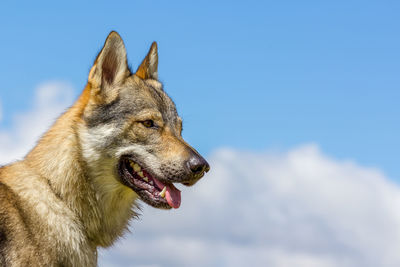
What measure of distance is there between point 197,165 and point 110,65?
2089 millimetres

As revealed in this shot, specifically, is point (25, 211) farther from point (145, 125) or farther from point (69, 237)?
point (145, 125)

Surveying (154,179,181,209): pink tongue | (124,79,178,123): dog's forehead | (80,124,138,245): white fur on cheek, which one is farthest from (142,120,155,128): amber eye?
(154,179,181,209): pink tongue

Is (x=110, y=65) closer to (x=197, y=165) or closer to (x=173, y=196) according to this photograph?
(x=197, y=165)

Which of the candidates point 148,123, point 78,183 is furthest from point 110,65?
point 78,183

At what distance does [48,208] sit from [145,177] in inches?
55.4

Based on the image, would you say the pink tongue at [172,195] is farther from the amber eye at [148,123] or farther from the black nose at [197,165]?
the amber eye at [148,123]

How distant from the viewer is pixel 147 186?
350 inches

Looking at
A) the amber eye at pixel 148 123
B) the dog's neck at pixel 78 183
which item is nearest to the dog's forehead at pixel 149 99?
the amber eye at pixel 148 123

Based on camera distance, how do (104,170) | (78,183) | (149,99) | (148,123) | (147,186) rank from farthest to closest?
(149,99) → (148,123) → (147,186) → (104,170) → (78,183)

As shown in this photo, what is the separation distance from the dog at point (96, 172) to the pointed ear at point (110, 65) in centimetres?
2

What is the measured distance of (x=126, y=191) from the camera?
29.5ft

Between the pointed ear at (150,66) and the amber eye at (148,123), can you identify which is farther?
the pointed ear at (150,66)

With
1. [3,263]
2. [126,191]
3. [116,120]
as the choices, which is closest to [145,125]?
[116,120]

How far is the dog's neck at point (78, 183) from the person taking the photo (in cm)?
864
